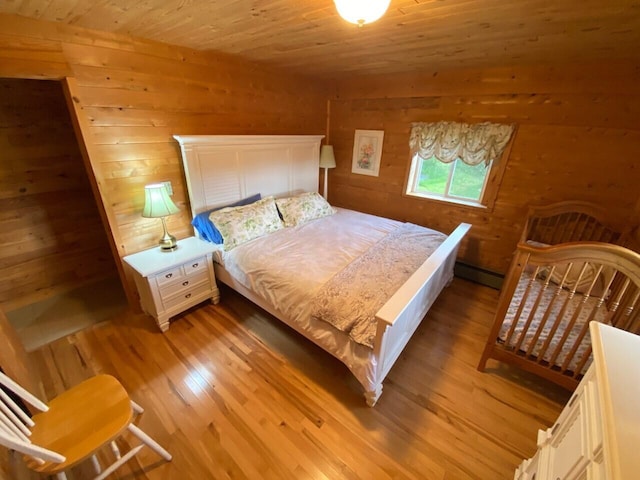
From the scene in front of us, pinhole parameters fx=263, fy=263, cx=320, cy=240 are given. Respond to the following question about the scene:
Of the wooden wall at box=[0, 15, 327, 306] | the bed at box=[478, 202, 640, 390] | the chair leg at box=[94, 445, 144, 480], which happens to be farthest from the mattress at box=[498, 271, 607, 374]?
the wooden wall at box=[0, 15, 327, 306]

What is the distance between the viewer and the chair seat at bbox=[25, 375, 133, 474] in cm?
108

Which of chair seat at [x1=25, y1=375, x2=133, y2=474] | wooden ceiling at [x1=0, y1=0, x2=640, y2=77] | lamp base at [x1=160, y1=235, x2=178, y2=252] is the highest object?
wooden ceiling at [x1=0, y1=0, x2=640, y2=77]

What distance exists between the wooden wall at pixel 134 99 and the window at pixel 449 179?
204 centimetres

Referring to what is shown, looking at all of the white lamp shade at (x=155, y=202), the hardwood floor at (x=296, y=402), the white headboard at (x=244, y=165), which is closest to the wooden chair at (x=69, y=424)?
the hardwood floor at (x=296, y=402)

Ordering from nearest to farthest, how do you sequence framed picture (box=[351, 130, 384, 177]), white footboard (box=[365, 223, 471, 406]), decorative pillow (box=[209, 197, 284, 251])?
white footboard (box=[365, 223, 471, 406])
decorative pillow (box=[209, 197, 284, 251])
framed picture (box=[351, 130, 384, 177])

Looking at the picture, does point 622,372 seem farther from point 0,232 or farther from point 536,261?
point 0,232

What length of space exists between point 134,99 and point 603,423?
3.03m

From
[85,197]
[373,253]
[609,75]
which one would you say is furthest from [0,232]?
[609,75]

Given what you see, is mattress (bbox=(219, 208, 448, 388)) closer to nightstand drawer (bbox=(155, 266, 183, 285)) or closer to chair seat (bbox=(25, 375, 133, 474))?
nightstand drawer (bbox=(155, 266, 183, 285))

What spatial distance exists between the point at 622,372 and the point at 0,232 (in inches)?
165

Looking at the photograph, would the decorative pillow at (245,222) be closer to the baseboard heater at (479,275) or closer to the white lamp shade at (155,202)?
the white lamp shade at (155,202)

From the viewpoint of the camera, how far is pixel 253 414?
5.49ft

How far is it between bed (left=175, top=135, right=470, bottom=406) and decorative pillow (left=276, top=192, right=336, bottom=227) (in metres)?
0.06

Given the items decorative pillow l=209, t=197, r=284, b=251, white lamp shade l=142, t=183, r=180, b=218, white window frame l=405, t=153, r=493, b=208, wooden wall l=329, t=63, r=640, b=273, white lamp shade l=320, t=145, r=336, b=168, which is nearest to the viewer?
white lamp shade l=142, t=183, r=180, b=218
